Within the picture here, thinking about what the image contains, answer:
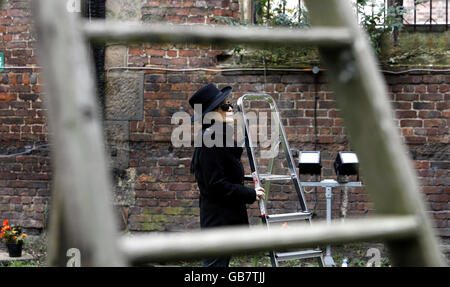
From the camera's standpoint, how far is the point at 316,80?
5.12m

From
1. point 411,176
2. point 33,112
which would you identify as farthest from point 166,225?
point 411,176

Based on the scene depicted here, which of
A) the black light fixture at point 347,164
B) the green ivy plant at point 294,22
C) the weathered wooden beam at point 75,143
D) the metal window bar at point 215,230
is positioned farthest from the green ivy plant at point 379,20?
the weathered wooden beam at point 75,143

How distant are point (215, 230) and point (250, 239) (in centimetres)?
6

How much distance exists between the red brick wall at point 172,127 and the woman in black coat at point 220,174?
1.60m

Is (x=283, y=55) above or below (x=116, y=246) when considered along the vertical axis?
above

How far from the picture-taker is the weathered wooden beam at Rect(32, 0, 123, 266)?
0.75 meters

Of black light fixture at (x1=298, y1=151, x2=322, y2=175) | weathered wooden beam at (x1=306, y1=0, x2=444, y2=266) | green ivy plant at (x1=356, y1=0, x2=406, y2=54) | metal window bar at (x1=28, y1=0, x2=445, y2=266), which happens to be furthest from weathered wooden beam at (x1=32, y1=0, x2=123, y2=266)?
green ivy plant at (x1=356, y1=0, x2=406, y2=54)

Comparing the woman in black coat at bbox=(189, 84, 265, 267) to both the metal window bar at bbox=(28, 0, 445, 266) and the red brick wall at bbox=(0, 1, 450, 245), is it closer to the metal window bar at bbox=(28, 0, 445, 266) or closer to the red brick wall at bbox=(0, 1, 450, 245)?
the red brick wall at bbox=(0, 1, 450, 245)

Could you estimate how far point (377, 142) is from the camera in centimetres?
95

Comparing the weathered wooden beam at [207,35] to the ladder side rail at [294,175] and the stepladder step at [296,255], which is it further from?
the ladder side rail at [294,175]

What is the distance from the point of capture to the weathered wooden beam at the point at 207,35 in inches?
A: 35.8

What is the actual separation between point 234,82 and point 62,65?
4420 mm

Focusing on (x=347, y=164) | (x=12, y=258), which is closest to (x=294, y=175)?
(x=347, y=164)

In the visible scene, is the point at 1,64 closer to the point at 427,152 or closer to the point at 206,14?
the point at 206,14
